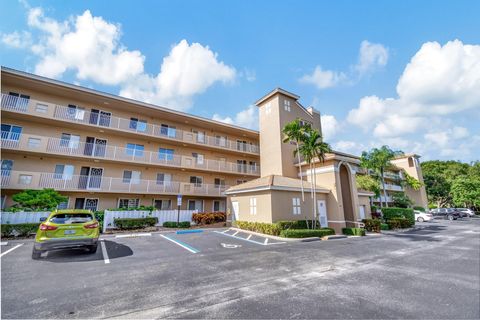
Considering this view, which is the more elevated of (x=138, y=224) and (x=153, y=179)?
(x=153, y=179)

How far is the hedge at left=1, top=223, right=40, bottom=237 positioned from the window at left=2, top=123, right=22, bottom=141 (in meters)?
7.11

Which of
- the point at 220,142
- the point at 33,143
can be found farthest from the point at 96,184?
the point at 220,142

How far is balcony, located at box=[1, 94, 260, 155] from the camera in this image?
634 inches

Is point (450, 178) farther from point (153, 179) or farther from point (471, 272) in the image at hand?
point (153, 179)

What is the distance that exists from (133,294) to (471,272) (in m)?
10.1

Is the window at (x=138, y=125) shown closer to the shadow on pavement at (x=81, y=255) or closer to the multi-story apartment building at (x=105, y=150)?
the multi-story apartment building at (x=105, y=150)

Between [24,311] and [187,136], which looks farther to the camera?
[187,136]

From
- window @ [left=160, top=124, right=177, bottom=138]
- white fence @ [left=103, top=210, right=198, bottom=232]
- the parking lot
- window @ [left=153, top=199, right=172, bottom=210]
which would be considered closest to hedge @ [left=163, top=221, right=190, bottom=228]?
white fence @ [left=103, top=210, right=198, bottom=232]

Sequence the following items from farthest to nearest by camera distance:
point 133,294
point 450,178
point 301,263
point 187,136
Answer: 1. point 450,178
2. point 187,136
3. point 301,263
4. point 133,294

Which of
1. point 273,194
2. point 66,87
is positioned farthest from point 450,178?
point 66,87

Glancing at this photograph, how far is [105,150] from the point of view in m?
18.6

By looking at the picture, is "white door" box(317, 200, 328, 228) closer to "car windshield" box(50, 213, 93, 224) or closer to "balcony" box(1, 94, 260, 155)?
"balcony" box(1, 94, 260, 155)

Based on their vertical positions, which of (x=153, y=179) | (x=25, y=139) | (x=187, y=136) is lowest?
(x=153, y=179)

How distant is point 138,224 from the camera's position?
1662cm
